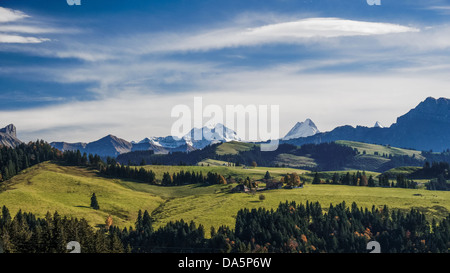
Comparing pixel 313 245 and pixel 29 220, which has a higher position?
pixel 29 220
